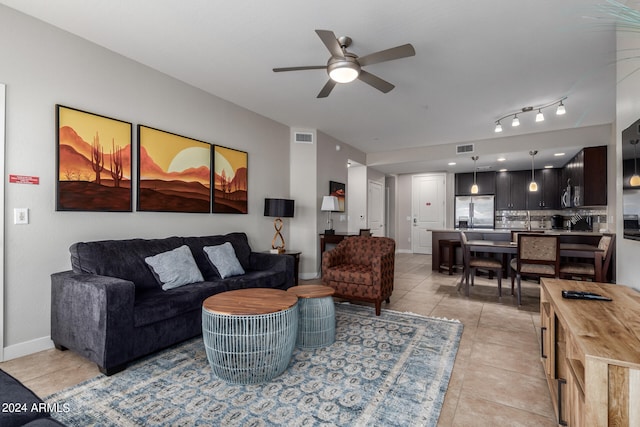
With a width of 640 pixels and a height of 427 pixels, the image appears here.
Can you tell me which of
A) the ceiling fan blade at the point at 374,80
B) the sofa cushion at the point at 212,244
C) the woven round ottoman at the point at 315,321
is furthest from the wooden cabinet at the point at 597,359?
the sofa cushion at the point at 212,244

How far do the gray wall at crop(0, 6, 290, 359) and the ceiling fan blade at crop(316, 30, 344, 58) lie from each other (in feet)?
7.06

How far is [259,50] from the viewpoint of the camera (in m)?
3.02

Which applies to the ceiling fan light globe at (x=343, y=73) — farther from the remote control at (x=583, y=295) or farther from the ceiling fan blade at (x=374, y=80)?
the remote control at (x=583, y=295)

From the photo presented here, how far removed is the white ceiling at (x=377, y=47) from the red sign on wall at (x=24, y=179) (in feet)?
4.40

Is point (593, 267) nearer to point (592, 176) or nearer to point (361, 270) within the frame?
point (592, 176)

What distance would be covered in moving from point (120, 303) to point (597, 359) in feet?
8.53

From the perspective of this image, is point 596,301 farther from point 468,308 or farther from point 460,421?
point 468,308

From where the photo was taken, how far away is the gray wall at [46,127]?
2.42m

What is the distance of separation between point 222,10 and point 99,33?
125cm

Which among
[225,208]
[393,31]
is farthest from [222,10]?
[225,208]

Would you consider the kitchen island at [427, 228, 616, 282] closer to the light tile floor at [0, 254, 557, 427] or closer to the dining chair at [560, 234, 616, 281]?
the dining chair at [560, 234, 616, 281]

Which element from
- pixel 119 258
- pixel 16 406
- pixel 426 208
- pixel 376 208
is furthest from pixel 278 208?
pixel 426 208

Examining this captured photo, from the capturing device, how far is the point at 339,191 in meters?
6.20

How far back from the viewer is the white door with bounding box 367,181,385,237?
26.4 feet
